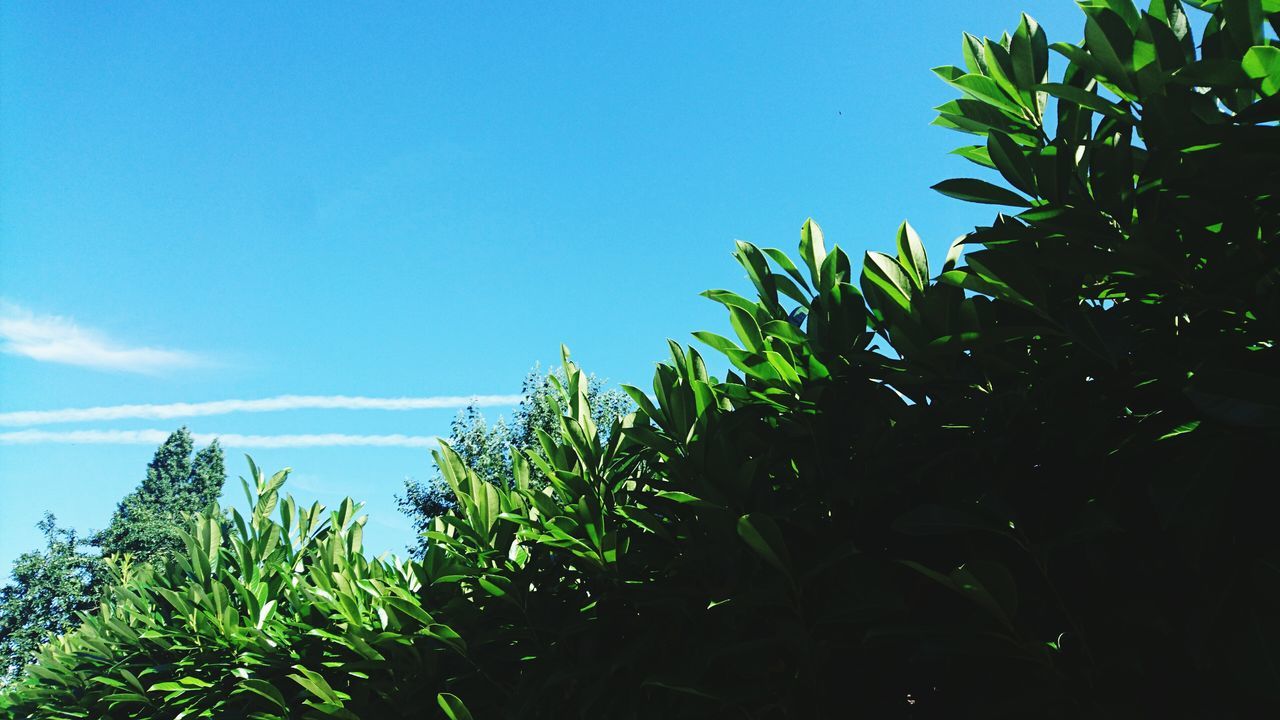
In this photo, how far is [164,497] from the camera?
5134 centimetres

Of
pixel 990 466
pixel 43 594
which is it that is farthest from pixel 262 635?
pixel 43 594

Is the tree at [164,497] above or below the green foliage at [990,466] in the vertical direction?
above

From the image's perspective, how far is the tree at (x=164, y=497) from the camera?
45250 millimetres

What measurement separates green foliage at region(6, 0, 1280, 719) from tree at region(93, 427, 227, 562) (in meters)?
51.8

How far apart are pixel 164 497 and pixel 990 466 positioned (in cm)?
6137

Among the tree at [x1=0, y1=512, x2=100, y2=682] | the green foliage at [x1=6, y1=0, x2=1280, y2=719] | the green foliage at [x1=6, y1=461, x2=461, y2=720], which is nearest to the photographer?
the green foliage at [x1=6, y1=0, x2=1280, y2=719]

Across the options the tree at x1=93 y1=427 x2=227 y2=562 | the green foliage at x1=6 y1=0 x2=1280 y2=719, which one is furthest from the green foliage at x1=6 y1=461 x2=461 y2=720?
the tree at x1=93 y1=427 x2=227 y2=562

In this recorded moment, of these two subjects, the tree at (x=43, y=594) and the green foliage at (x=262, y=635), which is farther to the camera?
the tree at (x=43, y=594)

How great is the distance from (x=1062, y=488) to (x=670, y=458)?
964 millimetres

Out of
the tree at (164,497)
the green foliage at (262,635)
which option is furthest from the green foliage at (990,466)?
the tree at (164,497)

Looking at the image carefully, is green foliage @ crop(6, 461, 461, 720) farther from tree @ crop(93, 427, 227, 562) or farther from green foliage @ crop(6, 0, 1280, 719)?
tree @ crop(93, 427, 227, 562)

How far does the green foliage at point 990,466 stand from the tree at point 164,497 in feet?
170

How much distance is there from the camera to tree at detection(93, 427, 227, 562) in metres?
45.2

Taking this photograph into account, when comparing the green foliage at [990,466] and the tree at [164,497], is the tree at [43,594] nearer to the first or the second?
the tree at [164,497]
